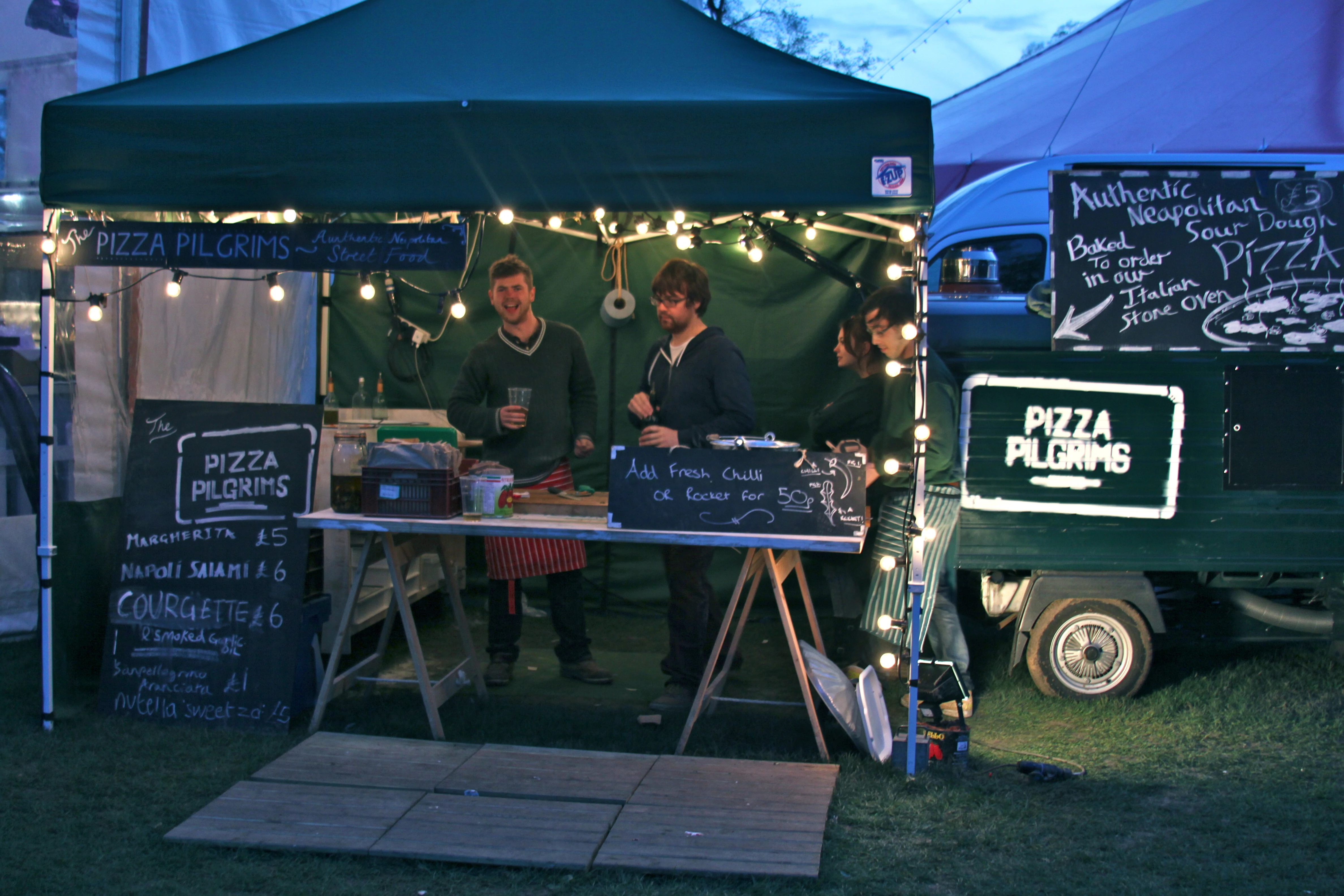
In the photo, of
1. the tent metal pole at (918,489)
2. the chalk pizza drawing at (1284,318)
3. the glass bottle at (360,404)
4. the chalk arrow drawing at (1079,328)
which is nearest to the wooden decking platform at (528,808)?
the tent metal pole at (918,489)

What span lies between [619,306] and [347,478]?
2476 millimetres

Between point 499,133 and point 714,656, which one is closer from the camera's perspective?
point 499,133

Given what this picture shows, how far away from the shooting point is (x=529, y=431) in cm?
480

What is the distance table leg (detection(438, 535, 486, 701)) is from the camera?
4457 mm

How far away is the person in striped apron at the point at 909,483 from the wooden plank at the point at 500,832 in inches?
58.9

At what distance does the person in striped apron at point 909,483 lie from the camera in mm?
4258

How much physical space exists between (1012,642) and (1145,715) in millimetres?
1116

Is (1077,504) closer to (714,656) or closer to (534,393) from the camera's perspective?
(714,656)

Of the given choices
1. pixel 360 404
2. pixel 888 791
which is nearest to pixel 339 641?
pixel 888 791

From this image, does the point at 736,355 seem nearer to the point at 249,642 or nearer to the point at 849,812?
the point at 849,812

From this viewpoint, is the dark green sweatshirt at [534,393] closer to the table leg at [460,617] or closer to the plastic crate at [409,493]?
the table leg at [460,617]

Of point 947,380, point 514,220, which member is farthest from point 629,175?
point 514,220

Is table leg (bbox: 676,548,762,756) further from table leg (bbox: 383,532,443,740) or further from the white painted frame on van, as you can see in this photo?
the white painted frame on van

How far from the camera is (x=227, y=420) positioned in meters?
4.34
